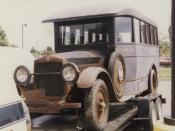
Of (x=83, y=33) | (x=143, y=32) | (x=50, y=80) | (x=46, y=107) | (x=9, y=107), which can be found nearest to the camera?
(x=9, y=107)

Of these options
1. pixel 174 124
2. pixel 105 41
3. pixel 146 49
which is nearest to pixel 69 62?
pixel 105 41

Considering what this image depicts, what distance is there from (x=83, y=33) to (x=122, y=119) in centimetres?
236

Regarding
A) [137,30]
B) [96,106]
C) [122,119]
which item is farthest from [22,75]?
[137,30]

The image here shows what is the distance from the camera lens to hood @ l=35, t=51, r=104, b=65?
8.01 m

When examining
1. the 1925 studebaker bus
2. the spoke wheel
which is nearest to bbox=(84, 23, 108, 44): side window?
the 1925 studebaker bus

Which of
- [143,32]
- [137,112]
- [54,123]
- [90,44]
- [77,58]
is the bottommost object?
[137,112]

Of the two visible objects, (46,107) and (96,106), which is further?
(96,106)

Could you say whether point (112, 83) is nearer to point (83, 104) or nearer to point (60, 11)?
point (83, 104)

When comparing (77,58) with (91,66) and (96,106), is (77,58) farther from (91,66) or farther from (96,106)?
(96,106)

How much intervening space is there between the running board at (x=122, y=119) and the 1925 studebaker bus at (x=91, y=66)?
0.18 meters

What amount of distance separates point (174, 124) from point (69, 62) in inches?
131

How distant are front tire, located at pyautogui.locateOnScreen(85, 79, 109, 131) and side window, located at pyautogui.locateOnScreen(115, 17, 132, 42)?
171cm

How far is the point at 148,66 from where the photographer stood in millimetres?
12570

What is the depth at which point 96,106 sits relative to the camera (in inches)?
305
